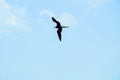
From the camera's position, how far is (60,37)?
4781 centimetres

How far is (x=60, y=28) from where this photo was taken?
46.3 m

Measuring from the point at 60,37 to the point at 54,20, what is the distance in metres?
4.55

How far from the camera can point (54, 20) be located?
148 feet

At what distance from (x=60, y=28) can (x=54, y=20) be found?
233cm

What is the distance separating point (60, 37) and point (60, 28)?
2397 mm
